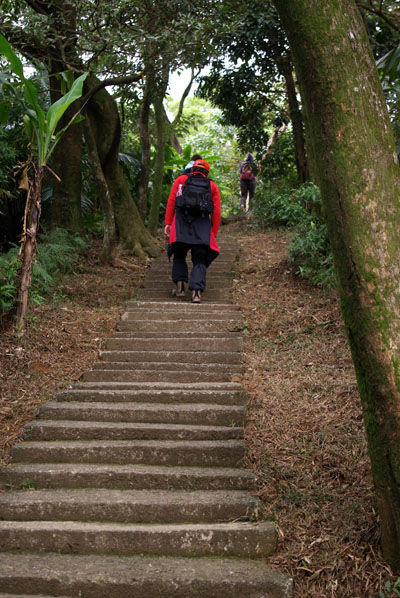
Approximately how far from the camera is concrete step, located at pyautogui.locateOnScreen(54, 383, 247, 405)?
17.0 ft

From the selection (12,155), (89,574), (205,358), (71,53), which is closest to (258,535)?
(89,574)

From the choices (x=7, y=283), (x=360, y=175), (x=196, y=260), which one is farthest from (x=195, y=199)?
(x=360, y=175)

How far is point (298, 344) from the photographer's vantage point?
632 centimetres

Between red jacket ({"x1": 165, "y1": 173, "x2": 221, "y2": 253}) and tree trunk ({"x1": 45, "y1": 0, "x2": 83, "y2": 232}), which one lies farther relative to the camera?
tree trunk ({"x1": 45, "y1": 0, "x2": 83, "y2": 232})

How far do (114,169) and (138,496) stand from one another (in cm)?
766

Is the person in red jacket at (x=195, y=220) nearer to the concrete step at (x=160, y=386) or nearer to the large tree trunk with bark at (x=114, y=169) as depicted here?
the concrete step at (x=160, y=386)

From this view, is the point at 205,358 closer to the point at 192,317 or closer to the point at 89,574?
the point at 192,317

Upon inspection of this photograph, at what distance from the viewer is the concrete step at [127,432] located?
465cm

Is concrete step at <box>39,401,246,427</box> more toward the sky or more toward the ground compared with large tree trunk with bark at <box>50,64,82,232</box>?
more toward the ground

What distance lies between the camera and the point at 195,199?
25.3 feet

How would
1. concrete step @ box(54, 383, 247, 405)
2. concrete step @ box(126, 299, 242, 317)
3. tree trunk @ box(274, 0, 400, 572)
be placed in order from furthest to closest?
1. concrete step @ box(126, 299, 242, 317)
2. concrete step @ box(54, 383, 247, 405)
3. tree trunk @ box(274, 0, 400, 572)

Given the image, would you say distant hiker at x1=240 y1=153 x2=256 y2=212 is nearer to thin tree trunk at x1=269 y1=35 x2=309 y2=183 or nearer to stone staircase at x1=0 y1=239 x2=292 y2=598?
thin tree trunk at x1=269 y1=35 x2=309 y2=183

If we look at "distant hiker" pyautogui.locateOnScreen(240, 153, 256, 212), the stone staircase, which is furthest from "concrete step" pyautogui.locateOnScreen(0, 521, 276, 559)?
"distant hiker" pyautogui.locateOnScreen(240, 153, 256, 212)

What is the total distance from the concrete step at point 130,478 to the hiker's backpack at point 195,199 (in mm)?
4234
